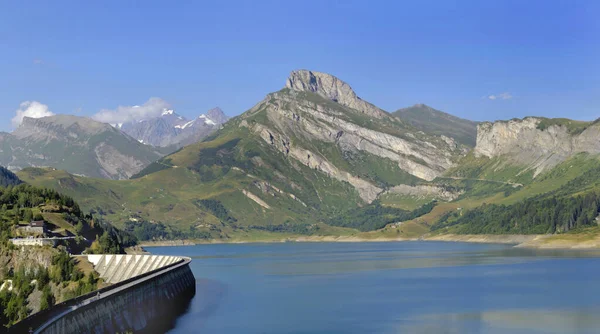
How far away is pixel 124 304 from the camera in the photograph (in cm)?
9544

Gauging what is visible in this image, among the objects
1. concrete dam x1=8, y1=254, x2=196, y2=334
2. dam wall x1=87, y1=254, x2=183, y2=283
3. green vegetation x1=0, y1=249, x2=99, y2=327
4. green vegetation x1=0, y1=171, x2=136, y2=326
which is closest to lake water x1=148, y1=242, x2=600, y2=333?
concrete dam x1=8, y1=254, x2=196, y2=334

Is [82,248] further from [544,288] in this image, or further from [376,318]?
[544,288]

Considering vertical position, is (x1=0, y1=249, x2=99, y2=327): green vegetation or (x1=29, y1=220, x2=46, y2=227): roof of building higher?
(x1=29, y1=220, x2=46, y2=227): roof of building

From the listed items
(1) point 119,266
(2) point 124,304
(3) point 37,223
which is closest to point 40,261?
(1) point 119,266

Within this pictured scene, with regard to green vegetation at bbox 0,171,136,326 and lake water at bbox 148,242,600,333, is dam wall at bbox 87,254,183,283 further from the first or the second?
lake water at bbox 148,242,600,333

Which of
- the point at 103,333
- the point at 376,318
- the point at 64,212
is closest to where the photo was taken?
the point at 103,333

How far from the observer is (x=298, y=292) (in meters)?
162

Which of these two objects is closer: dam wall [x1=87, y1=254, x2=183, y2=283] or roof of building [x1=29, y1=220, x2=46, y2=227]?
dam wall [x1=87, y1=254, x2=183, y2=283]

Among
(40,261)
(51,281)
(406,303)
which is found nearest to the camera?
(51,281)

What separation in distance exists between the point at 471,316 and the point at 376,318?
14.0m

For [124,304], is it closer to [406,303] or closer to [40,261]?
[40,261]

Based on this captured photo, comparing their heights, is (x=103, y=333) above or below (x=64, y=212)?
Result: below

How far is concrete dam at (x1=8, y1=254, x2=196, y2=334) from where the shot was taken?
71.2 m

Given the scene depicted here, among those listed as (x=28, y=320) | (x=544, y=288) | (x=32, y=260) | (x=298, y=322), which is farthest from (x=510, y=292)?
(x=28, y=320)
